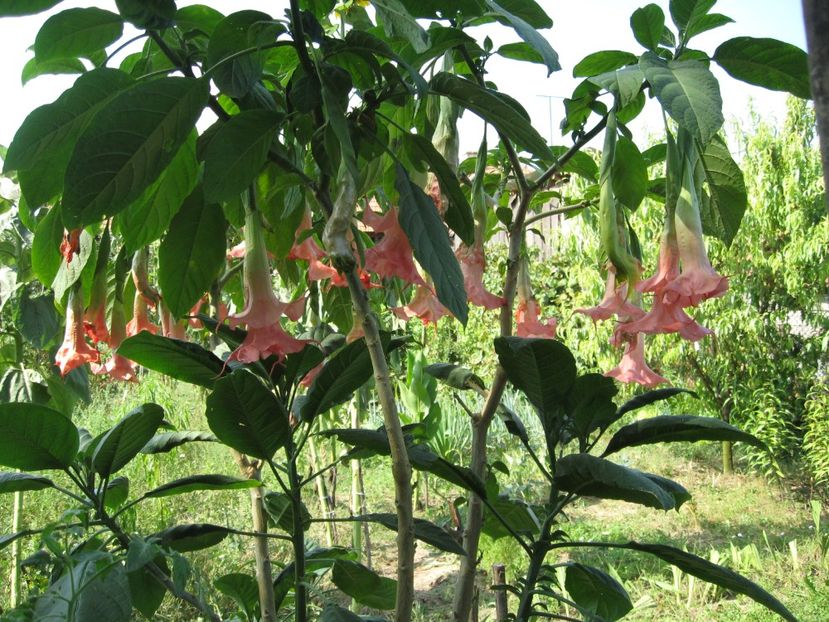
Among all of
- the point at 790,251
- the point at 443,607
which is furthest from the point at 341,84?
the point at 790,251

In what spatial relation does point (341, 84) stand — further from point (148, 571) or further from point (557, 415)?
point (148, 571)

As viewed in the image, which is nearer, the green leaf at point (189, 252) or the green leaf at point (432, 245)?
the green leaf at point (432, 245)

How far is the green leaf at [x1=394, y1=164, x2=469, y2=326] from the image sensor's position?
57cm

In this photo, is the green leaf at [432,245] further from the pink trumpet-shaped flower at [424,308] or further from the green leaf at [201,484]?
the green leaf at [201,484]

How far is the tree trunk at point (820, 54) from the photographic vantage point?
21 centimetres

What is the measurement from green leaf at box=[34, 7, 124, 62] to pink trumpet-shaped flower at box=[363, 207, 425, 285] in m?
0.27

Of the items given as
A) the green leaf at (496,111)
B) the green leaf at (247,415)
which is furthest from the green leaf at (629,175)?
the green leaf at (247,415)

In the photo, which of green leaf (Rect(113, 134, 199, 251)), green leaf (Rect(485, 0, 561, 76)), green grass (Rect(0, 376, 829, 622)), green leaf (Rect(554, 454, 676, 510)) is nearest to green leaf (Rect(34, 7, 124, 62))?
A: green leaf (Rect(113, 134, 199, 251))

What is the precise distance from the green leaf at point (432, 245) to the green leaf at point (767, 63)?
320 mm

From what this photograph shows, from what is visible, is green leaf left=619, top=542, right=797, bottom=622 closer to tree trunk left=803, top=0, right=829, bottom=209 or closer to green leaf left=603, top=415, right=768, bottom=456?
green leaf left=603, top=415, right=768, bottom=456

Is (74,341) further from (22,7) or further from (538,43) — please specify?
(538,43)

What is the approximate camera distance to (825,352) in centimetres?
447

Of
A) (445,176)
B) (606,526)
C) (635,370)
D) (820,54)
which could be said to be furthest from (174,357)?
(606,526)

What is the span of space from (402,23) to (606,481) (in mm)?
427
